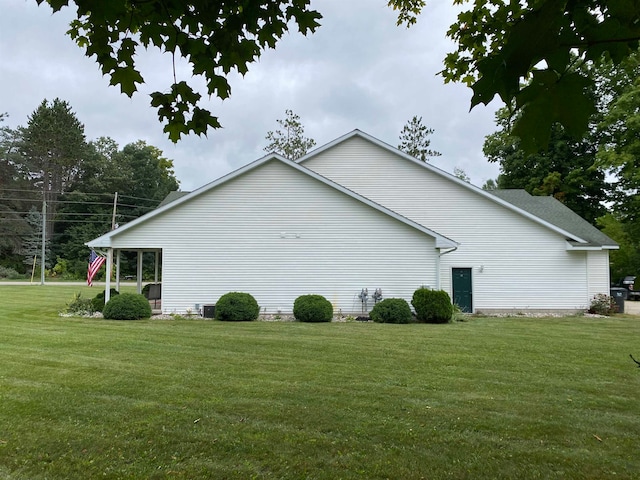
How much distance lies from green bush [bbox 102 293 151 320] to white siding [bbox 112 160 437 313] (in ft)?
5.94

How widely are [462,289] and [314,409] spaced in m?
13.1

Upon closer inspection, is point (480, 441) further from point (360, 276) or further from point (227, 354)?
point (360, 276)

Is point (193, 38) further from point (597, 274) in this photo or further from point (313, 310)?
point (597, 274)

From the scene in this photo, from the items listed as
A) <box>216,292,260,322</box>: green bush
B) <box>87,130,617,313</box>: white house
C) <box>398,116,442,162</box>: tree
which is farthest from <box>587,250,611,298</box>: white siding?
<box>398,116,442,162</box>: tree

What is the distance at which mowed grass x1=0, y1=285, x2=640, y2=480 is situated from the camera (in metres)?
3.57

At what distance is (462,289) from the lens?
16.7m

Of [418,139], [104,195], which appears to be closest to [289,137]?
[418,139]

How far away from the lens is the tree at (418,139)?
1688 inches

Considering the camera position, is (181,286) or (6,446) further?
(181,286)

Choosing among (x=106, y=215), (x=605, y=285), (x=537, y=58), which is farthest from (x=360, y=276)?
(x=106, y=215)

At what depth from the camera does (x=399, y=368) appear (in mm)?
7051

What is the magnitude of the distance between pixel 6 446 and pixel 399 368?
5252 mm

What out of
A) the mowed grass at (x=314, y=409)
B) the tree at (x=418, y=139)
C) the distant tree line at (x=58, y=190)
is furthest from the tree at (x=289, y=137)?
the mowed grass at (x=314, y=409)

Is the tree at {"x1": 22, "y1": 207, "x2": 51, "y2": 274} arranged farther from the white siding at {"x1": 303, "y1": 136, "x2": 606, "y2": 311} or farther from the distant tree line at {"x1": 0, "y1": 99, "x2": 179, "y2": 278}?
the white siding at {"x1": 303, "y1": 136, "x2": 606, "y2": 311}
